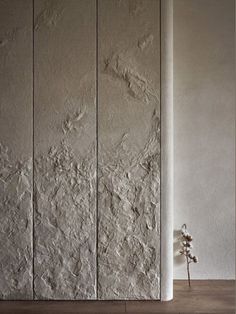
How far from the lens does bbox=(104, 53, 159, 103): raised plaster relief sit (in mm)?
2871

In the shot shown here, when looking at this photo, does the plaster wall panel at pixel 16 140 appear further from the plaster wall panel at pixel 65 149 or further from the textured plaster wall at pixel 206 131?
the textured plaster wall at pixel 206 131

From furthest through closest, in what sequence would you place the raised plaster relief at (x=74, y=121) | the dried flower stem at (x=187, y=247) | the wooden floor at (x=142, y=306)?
the dried flower stem at (x=187, y=247) < the raised plaster relief at (x=74, y=121) < the wooden floor at (x=142, y=306)

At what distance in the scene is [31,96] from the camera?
289cm

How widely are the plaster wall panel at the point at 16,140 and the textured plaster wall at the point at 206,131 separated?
3.67ft

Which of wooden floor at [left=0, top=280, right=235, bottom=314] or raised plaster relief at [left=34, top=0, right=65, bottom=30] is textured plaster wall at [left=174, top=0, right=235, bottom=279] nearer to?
wooden floor at [left=0, top=280, right=235, bottom=314]

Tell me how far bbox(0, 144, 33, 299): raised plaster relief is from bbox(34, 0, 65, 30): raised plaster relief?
2.83 feet

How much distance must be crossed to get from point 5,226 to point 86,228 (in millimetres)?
546

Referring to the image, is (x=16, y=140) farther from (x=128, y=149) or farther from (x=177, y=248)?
(x=177, y=248)

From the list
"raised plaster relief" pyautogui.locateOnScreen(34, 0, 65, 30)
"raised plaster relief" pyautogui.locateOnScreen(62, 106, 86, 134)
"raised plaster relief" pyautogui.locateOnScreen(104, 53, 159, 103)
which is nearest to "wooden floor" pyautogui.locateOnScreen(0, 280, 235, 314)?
"raised plaster relief" pyautogui.locateOnScreen(62, 106, 86, 134)

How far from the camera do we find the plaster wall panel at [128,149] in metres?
2.86

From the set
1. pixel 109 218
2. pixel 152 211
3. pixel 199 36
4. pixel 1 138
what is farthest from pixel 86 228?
pixel 199 36

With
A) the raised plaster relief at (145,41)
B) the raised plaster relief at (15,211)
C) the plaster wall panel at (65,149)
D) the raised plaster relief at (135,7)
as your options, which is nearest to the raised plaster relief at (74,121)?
the plaster wall panel at (65,149)

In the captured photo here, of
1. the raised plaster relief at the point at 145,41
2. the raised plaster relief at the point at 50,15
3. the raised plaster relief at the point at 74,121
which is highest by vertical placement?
the raised plaster relief at the point at 50,15

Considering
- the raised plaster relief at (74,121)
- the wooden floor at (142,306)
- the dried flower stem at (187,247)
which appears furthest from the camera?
the dried flower stem at (187,247)
